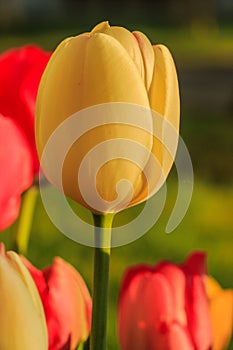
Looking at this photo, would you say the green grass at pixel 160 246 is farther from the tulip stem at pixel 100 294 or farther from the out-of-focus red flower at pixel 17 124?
the tulip stem at pixel 100 294

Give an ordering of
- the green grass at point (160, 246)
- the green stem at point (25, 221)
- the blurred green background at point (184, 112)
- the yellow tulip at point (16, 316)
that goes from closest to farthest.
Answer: the yellow tulip at point (16, 316) → the green stem at point (25, 221) → the green grass at point (160, 246) → the blurred green background at point (184, 112)

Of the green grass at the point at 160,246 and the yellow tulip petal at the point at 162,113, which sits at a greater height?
the yellow tulip petal at the point at 162,113

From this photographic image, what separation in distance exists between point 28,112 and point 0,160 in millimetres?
60

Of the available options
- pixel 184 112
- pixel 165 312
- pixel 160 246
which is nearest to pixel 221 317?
pixel 165 312

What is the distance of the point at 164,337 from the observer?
34cm

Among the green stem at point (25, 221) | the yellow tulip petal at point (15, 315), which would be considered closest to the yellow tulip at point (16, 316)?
the yellow tulip petal at point (15, 315)

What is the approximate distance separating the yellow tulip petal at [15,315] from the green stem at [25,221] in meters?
0.12

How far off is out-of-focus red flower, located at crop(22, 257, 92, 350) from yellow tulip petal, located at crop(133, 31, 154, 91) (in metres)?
0.07

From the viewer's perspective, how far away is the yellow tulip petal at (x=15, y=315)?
27 centimetres

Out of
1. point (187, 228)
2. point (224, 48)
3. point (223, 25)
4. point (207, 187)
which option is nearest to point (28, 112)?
point (187, 228)

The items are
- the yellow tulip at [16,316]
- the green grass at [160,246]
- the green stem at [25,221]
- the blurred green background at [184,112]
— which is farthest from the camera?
the blurred green background at [184,112]

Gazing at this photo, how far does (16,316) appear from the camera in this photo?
0.89 ft

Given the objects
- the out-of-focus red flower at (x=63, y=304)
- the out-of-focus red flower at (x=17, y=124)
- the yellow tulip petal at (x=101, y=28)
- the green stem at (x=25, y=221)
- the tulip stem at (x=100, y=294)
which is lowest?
the green stem at (x=25, y=221)

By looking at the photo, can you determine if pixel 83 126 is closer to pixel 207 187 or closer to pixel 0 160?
pixel 0 160
